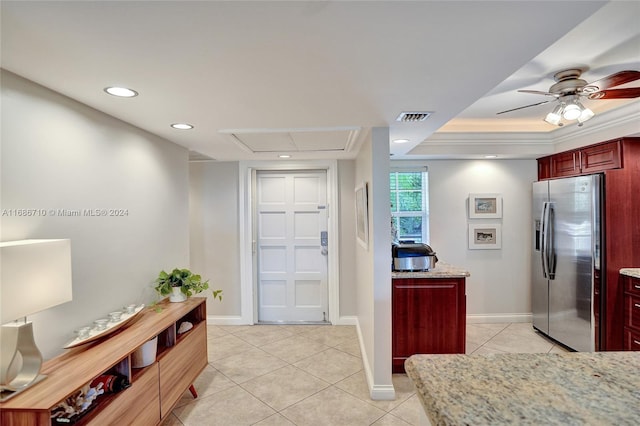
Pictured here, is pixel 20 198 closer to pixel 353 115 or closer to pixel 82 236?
pixel 82 236

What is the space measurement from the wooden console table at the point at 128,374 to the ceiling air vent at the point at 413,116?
2.15 meters

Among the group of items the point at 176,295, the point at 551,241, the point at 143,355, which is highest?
the point at 551,241

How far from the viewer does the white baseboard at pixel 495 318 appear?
3971 mm

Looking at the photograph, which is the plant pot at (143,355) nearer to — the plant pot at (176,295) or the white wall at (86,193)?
the white wall at (86,193)

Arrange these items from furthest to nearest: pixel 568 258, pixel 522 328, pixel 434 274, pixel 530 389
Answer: pixel 522 328
pixel 568 258
pixel 434 274
pixel 530 389

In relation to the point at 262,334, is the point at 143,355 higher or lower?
higher

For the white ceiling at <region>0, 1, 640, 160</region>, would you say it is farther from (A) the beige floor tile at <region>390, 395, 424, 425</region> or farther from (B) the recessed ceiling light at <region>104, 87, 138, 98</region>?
(A) the beige floor tile at <region>390, 395, 424, 425</region>

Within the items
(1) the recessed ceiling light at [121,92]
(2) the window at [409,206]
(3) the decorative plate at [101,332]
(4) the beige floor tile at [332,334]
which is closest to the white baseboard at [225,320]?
(4) the beige floor tile at [332,334]

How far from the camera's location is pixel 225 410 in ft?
7.51

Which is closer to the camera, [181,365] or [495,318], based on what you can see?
[181,365]

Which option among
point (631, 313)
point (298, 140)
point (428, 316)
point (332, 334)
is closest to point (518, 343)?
point (631, 313)

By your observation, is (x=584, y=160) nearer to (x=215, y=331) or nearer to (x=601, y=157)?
(x=601, y=157)

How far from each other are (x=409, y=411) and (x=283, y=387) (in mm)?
1036

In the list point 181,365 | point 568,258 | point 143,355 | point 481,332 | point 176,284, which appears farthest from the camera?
point 481,332
